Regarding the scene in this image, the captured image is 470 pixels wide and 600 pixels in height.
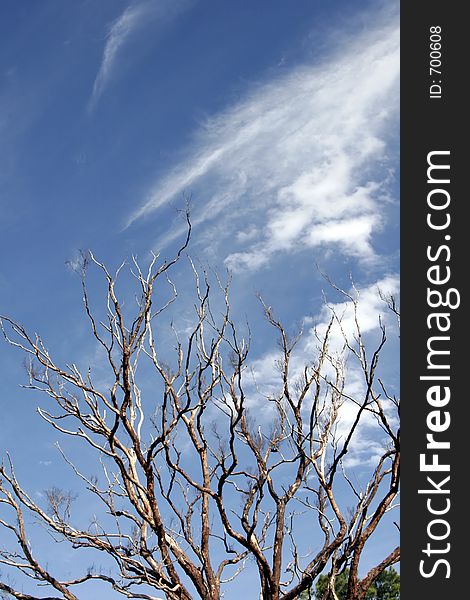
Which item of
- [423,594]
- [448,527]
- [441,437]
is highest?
[441,437]

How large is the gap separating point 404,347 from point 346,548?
2613mm

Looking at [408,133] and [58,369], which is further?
[58,369]

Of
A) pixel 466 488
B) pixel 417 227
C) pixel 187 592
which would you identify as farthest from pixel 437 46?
pixel 187 592

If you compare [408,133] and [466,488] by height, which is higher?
[408,133]

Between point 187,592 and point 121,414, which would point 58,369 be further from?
point 187,592

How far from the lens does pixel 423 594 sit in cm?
367

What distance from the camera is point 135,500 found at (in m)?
6.12

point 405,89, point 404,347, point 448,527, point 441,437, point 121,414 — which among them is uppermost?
point 405,89

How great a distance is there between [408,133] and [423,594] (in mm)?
2674

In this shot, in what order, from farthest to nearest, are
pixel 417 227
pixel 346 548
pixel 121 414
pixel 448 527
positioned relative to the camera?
pixel 121 414 < pixel 346 548 < pixel 417 227 < pixel 448 527

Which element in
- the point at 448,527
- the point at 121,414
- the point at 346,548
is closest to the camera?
the point at 448,527

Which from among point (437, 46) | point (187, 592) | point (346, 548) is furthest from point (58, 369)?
point (437, 46)

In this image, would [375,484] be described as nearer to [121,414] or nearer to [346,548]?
[346,548]

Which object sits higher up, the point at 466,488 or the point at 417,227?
the point at 417,227
